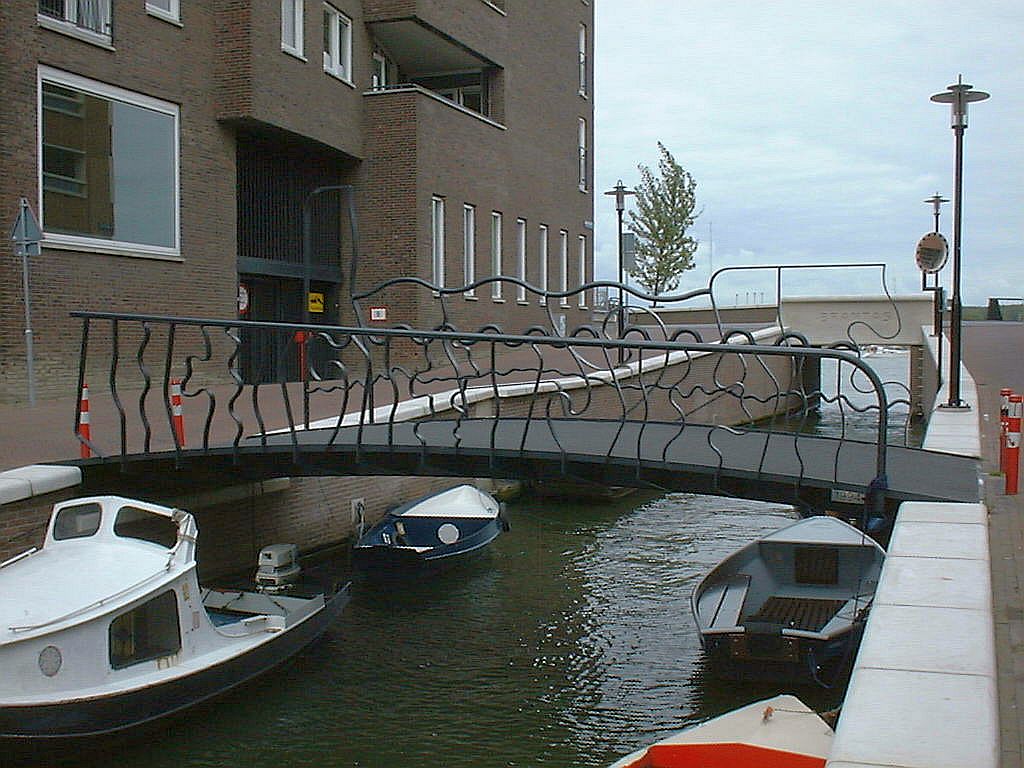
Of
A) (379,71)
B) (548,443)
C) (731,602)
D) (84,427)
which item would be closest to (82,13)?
(84,427)

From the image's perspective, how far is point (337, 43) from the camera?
77.2 feet

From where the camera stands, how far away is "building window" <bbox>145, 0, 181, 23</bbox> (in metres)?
18.1

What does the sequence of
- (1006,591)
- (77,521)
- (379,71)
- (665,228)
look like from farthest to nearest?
1. (665,228)
2. (379,71)
3. (77,521)
4. (1006,591)

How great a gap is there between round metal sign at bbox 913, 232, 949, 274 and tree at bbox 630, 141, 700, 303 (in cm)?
2724

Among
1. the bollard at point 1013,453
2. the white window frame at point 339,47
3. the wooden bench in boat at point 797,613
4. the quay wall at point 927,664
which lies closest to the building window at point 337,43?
the white window frame at point 339,47

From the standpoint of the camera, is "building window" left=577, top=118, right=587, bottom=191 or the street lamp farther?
"building window" left=577, top=118, right=587, bottom=191

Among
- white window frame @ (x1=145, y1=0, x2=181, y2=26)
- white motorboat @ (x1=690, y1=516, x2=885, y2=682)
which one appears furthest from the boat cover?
white window frame @ (x1=145, y1=0, x2=181, y2=26)

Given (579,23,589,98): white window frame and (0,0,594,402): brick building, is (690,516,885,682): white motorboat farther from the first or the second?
(579,23,589,98): white window frame

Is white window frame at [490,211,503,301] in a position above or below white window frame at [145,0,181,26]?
below

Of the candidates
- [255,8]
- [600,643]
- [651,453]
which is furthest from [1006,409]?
[255,8]

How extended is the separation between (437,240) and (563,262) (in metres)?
8.88

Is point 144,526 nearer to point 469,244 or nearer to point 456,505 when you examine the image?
point 456,505

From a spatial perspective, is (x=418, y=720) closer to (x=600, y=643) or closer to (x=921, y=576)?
(x=600, y=643)

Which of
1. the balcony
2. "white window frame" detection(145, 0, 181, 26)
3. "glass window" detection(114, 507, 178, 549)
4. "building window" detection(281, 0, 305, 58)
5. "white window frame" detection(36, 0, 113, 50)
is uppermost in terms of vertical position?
the balcony
